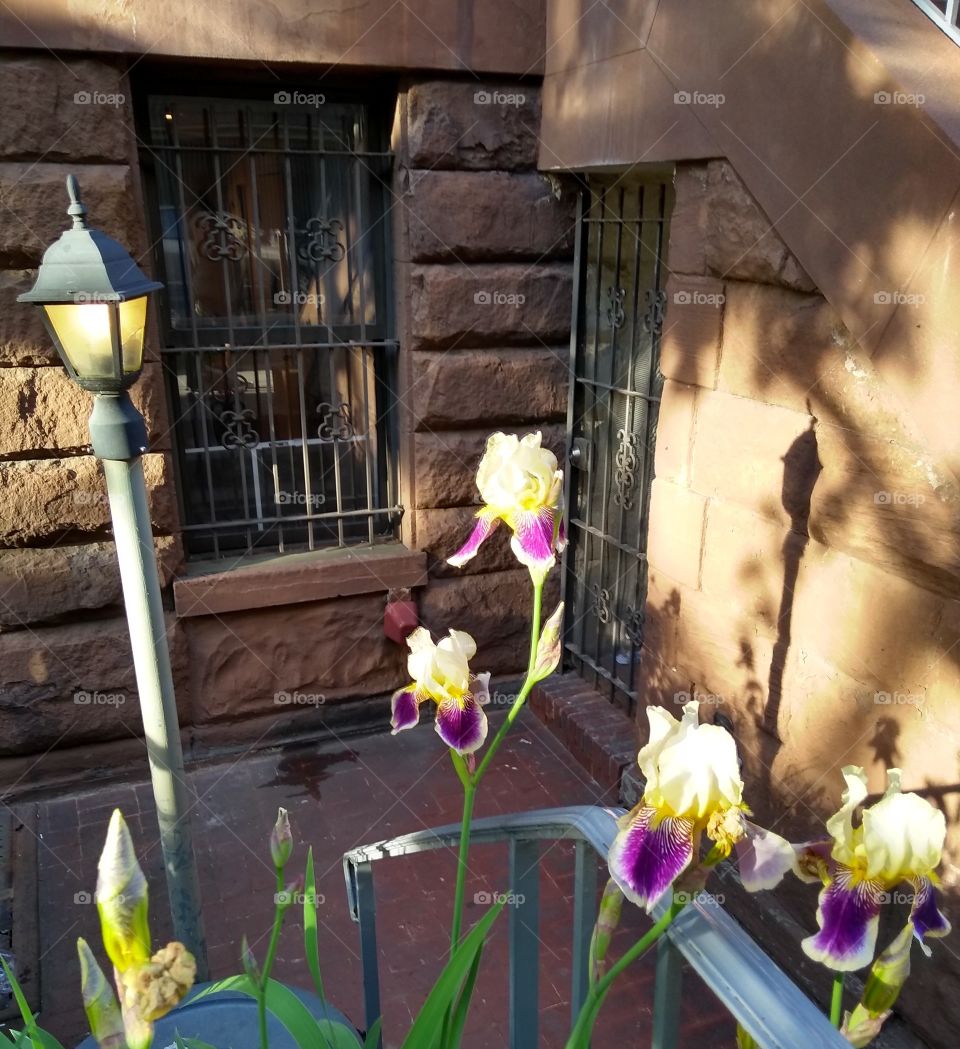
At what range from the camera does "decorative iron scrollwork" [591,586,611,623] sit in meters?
4.35

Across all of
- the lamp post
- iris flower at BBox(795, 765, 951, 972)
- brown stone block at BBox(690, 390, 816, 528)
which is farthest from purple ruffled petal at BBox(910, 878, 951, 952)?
the lamp post

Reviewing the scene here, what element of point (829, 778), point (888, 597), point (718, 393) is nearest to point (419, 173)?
point (718, 393)

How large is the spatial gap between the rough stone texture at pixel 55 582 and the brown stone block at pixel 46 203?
1145mm

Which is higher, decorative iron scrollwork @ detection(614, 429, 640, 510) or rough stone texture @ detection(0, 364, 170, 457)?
rough stone texture @ detection(0, 364, 170, 457)

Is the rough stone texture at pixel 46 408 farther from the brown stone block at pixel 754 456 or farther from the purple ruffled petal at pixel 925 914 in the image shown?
the purple ruffled petal at pixel 925 914

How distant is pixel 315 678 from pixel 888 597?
274cm

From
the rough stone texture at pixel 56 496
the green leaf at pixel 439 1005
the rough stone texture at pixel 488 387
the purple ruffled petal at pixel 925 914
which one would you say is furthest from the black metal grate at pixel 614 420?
the purple ruffled petal at pixel 925 914

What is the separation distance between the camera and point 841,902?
1.15 metres

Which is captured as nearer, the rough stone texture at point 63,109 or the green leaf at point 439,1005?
the green leaf at point 439,1005

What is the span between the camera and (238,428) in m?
4.16

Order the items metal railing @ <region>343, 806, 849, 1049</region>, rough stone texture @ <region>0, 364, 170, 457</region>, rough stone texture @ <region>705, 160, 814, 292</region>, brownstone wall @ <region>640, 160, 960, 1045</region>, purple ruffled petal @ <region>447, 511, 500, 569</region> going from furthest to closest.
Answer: rough stone texture @ <region>0, 364, 170, 457</region>
rough stone texture @ <region>705, 160, 814, 292</region>
brownstone wall @ <region>640, 160, 960, 1045</region>
purple ruffled petal @ <region>447, 511, 500, 569</region>
metal railing @ <region>343, 806, 849, 1049</region>

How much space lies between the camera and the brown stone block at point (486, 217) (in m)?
3.96

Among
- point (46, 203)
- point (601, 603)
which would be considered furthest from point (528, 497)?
point (601, 603)

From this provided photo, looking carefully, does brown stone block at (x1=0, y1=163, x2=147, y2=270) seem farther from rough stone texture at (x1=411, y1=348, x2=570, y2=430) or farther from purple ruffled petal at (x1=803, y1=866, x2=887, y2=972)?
purple ruffled petal at (x1=803, y1=866, x2=887, y2=972)
